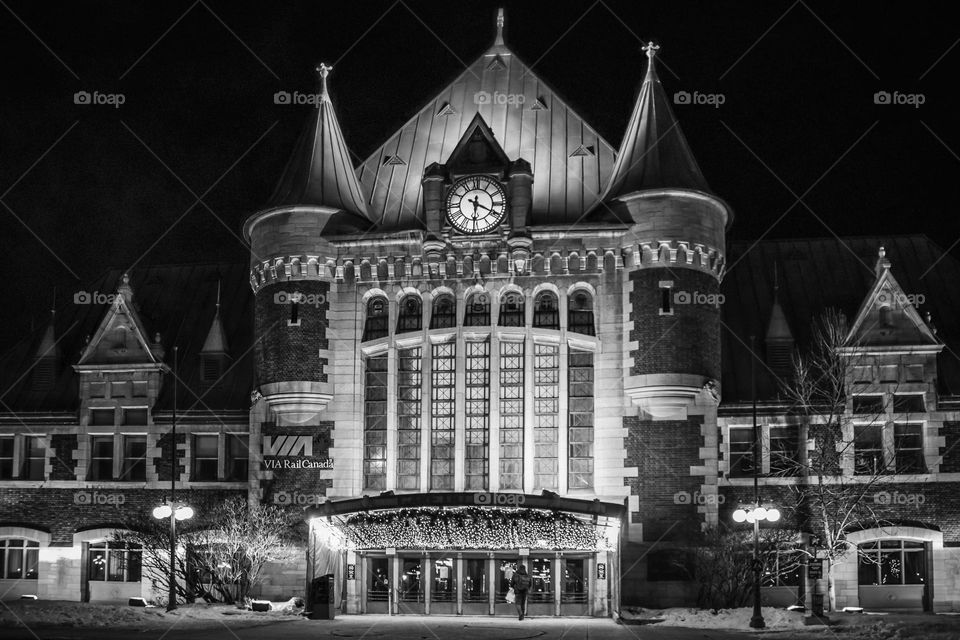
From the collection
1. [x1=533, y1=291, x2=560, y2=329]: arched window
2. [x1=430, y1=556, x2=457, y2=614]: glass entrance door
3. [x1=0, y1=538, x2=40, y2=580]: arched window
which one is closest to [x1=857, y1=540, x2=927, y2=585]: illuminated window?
[x1=533, y1=291, x2=560, y2=329]: arched window

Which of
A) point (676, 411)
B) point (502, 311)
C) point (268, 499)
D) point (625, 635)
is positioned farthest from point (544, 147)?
point (625, 635)

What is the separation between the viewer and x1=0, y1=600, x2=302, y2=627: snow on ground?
1421 inches

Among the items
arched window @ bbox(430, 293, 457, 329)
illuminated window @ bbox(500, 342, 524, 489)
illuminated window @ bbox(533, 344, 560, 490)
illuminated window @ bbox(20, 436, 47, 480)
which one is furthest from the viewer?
illuminated window @ bbox(20, 436, 47, 480)

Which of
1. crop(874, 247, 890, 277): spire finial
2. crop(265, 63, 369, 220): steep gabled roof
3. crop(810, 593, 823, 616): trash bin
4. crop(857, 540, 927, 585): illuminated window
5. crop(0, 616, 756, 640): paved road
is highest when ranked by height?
crop(265, 63, 369, 220): steep gabled roof

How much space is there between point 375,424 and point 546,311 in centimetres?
708

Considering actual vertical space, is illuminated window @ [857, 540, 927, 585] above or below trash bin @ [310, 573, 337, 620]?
above

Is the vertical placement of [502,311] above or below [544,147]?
below

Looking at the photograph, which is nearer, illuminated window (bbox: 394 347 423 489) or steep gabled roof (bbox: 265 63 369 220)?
illuminated window (bbox: 394 347 423 489)

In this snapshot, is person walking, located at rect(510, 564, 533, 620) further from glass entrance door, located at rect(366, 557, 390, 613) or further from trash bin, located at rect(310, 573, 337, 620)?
trash bin, located at rect(310, 573, 337, 620)

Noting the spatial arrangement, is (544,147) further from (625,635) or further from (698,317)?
(625,635)

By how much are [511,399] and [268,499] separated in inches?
357

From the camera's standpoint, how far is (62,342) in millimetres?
56094

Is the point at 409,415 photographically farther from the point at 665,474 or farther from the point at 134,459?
the point at 134,459

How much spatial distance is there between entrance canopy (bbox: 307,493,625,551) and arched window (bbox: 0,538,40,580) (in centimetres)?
1417
